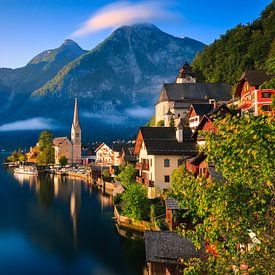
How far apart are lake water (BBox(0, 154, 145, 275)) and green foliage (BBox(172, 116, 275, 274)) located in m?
25.7

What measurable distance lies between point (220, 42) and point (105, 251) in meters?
104

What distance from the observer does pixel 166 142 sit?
55.3 metres

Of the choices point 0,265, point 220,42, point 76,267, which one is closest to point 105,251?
point 76,267

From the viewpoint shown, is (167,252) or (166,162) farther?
(166,162)

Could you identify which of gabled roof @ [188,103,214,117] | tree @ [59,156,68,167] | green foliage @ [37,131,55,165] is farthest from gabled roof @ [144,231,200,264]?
green foliage @ [37,131,55,165]

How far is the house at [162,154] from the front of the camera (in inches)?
2105

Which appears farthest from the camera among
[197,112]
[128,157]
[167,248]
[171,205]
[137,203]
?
[128,157]

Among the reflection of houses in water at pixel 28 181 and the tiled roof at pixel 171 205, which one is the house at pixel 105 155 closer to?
the reflection of houses in water at pixel 28 181

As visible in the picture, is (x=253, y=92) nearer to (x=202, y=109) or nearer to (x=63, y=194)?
(x=202, y=109)

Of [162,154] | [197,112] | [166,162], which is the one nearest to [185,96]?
[197,112]

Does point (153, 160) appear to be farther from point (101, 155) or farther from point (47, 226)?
point (101, 155)

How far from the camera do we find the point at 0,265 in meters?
38.9

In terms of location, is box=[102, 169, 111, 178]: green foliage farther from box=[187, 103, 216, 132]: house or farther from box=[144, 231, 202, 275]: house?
box=[144, 231, 202, 275]: house

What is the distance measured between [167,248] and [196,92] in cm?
8245
